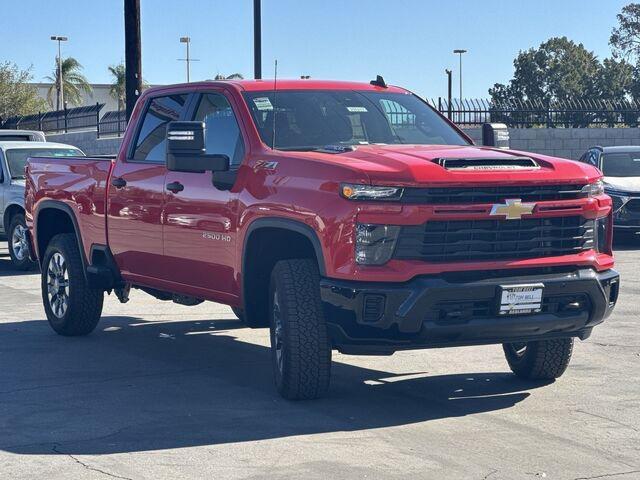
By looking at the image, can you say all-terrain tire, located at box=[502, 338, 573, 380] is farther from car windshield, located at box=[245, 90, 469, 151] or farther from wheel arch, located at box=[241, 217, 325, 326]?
wheel arch, located at box=[241, 217, 325, 326]

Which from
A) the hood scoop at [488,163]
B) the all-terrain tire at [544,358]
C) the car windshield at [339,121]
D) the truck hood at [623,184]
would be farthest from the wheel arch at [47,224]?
the truck hood at [623,184]

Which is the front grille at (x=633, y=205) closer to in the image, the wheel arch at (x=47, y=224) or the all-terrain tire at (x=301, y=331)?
the wheel arch at (x=47, y=224)

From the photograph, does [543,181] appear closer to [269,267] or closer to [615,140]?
[269,267]

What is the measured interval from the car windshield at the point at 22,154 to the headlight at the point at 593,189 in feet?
38.9

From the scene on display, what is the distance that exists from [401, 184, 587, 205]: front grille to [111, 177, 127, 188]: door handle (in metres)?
3.31

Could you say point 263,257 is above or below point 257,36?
below

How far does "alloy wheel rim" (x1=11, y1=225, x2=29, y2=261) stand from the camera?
17.2m

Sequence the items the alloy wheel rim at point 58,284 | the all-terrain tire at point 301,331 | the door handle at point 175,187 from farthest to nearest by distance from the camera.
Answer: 1. the alloy wheel rim at point 58,284
2. the door handle at point 175,187
3. the all-terrain tire at point 301,331

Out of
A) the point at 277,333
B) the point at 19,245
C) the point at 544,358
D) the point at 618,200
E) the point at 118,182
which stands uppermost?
the point at 118,182

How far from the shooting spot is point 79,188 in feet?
34.6

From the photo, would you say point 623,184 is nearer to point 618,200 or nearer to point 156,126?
point 618,200

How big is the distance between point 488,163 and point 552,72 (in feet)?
243

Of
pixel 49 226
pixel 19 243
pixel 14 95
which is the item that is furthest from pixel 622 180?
pixel 14 95

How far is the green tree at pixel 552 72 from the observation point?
78188mm
